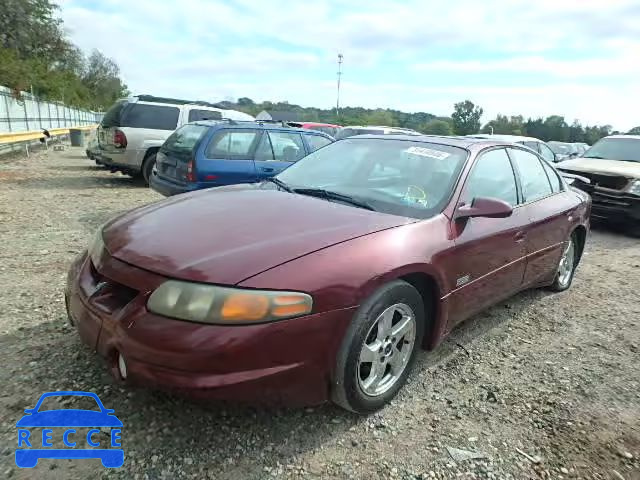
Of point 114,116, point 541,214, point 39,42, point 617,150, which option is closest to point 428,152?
point 541,214

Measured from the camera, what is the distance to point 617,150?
30.0 feet

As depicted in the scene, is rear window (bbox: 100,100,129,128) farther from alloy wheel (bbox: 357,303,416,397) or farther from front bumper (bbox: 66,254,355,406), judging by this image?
alloy wheel (bbox: 357,303,416,397)

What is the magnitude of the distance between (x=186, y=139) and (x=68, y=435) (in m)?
5.51

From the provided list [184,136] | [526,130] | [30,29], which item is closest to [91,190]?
[184,136]

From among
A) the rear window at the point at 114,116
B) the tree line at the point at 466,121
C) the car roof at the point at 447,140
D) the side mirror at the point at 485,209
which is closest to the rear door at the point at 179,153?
the rear window at the point at 114,116

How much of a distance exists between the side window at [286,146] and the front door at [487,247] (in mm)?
4004

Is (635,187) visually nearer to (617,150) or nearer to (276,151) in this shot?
(617,150)

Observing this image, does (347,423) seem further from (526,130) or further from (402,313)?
(526,130)

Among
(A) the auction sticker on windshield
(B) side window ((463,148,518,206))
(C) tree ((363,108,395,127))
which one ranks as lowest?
(B) side window ((463,148,518,206))

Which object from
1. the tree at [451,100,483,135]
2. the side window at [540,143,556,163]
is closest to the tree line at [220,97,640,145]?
the tree at [451,100,483,135]

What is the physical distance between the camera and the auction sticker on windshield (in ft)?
11.1

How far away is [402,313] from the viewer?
2588mm

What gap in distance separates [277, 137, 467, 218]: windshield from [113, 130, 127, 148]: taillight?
737 centimetres

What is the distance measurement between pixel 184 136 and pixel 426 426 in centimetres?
602
